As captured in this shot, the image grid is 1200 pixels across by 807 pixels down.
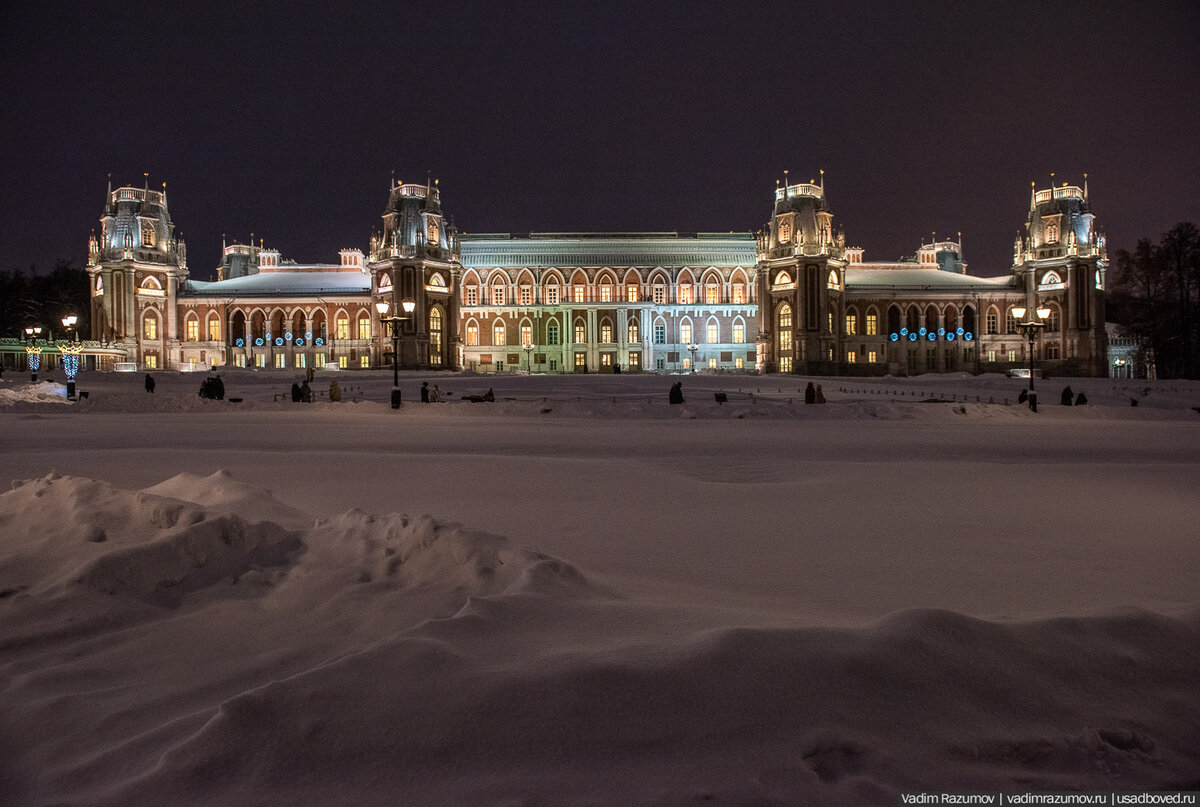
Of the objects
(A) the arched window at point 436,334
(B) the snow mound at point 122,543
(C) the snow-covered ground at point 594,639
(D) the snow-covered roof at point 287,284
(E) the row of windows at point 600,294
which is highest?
(D) the snow-covered roof at point 287,284

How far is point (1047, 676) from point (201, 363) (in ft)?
276

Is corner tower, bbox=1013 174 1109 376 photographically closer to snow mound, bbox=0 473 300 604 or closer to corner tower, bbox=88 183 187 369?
snow mound, bbox=0 473 300 604

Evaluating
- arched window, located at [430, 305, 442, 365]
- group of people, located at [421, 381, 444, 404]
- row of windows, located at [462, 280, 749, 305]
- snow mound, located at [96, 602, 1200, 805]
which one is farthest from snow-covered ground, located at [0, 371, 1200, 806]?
row of windows, located at [462, 280, 749, 305]

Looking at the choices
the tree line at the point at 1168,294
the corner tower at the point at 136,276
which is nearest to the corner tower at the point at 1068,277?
the tree line at the point at 1168,294

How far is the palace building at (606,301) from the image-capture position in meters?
67.3

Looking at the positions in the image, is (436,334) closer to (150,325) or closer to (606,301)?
(606,301)

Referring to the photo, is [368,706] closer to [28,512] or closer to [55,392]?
[28,512]

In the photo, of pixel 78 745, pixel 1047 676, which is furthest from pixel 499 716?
pixel 1047 676

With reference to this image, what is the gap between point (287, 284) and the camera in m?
77.1

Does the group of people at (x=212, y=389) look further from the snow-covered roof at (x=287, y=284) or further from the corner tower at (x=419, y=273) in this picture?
the snow-covered roof at (x=287, y=284)

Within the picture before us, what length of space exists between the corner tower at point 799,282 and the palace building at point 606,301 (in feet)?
0.59

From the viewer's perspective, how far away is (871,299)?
241 feet

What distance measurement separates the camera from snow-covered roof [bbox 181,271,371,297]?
242ft

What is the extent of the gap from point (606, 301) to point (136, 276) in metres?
47.7
